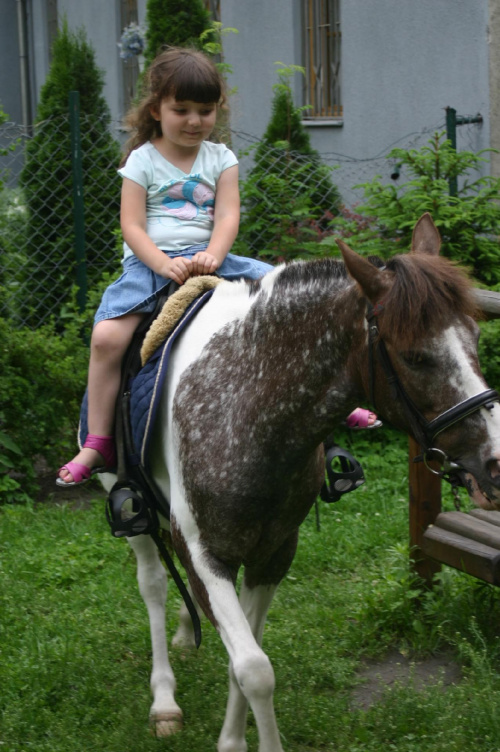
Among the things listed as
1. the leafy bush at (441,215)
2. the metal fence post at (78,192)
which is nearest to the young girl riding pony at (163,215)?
the leafy bush at (441,215)

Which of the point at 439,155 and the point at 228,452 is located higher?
the point at 439,155

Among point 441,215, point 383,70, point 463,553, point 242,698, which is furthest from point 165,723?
point 383,70

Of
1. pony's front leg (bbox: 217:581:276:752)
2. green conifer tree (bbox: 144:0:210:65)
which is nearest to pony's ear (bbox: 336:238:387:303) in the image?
pony's front leg (bbox: 217:581:276:752)

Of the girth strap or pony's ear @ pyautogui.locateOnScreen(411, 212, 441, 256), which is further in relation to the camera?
the girth strap

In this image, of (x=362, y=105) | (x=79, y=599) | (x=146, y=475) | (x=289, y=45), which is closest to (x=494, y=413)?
(x=146, y=475)

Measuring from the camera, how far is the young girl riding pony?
360cm

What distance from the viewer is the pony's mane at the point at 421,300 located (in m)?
2.56

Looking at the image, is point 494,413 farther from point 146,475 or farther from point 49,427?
point 49,427

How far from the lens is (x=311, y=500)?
3279 mm

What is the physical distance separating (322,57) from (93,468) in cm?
968

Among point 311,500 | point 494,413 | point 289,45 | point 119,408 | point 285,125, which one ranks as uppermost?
point 289,45

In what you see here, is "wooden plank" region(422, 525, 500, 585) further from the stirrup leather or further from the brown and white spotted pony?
the brown and white spotted pony

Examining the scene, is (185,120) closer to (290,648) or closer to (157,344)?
(157,344)

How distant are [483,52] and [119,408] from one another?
7060 millimetres
